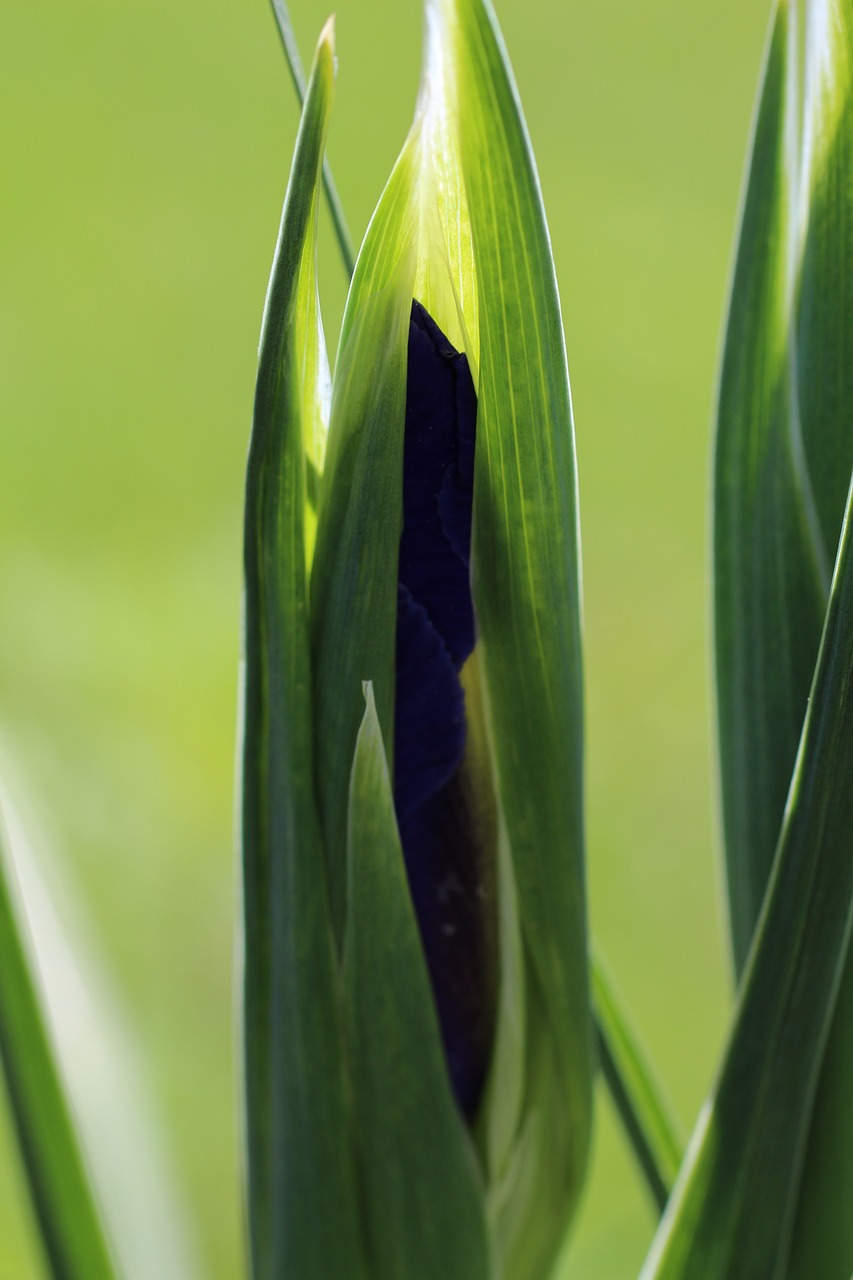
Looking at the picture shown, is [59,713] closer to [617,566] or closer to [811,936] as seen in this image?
[617,566]

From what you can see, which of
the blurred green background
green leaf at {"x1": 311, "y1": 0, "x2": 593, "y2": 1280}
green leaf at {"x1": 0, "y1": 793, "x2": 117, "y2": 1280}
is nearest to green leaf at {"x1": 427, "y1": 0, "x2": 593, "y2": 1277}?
green leaf at {"x1": 311, "y1": 0, "x2": 593, "y2": 1280}

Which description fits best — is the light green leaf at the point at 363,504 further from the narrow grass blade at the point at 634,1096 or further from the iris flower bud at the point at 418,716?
the narrow grass blade at the point at 634,1096

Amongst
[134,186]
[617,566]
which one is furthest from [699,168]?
[134,186]

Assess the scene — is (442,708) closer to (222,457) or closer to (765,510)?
(765,510)

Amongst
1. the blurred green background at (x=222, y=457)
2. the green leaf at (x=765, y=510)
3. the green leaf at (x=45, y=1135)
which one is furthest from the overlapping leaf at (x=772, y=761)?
the blurred green background at (x=222, y=457)

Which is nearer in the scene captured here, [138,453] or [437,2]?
[437,2]

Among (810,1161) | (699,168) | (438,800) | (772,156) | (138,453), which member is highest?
(699,168)

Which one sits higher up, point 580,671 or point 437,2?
point 437,2
